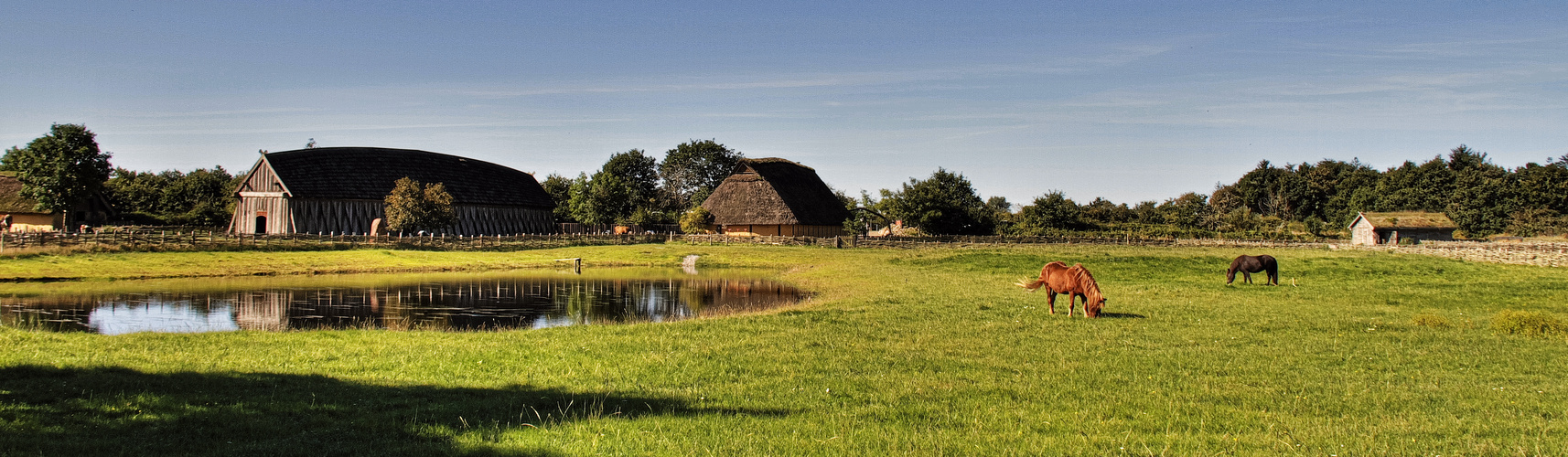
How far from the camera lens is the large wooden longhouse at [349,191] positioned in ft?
185

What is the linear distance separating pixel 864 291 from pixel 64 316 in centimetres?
2025

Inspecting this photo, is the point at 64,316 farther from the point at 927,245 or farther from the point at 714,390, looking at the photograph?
the point at 927,245

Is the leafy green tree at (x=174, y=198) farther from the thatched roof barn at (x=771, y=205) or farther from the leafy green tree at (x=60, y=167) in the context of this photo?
the thatched roof barn at (x=771, y=205)

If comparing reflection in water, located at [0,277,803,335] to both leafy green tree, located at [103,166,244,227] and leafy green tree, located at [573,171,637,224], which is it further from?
leafy green tree, located at [103,166,244,227]

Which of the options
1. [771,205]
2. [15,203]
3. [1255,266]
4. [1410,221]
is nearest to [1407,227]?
[1410,221]

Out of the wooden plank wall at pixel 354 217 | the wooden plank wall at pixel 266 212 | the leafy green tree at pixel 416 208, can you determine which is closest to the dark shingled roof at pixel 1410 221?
the wooden plank wall at pixel 354 217

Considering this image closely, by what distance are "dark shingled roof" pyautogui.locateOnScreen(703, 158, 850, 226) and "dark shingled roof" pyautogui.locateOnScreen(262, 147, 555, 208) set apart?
18.4m

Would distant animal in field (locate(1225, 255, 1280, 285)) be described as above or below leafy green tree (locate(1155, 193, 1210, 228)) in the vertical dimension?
below

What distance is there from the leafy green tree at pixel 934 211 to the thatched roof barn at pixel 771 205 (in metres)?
6.09

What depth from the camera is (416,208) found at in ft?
181

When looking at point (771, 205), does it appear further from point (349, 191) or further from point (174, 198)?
point (174, 198)

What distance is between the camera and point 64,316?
1905cm

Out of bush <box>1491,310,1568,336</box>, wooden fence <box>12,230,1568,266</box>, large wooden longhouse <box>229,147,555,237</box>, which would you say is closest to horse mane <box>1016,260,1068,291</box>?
bush <box>1491,310,1568,336</box>

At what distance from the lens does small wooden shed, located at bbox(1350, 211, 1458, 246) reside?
66.4 m
